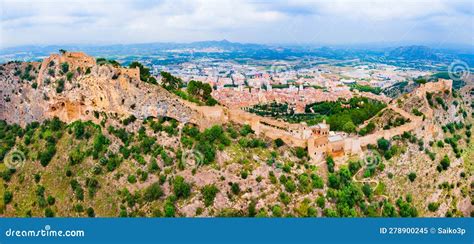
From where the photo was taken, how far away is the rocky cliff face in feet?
90.4

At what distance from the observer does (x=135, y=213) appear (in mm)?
23172

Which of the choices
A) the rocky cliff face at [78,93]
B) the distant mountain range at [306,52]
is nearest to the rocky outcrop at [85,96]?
the rocky cliff face at [78,93]

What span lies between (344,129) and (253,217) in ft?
36.5

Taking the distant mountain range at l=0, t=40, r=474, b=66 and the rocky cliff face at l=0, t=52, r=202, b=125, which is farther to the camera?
the distant mountain range at l=0, t=40, r=474, b=66

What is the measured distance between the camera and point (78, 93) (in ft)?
95.4

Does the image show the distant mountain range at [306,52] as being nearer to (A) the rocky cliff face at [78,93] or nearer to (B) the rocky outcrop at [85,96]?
(A) the rocky cliff face at [78,93]

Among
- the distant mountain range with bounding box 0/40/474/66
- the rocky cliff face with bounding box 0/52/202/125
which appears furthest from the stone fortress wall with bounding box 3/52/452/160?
the distant mountain range with bounding box 0/40/474/66

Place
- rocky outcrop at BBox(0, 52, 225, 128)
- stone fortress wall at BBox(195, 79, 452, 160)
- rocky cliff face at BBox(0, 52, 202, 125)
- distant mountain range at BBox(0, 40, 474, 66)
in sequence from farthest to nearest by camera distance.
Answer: distant mountain range at BBox(0, 40, 474, 66)
rocky cliff face at BBox(0, 52, 202, 125)
rocky outcrop at BBox(0, 52, 225, 128)
stone fortress wall at BBox(195, 79, 452, 160)

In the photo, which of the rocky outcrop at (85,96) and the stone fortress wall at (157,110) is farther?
the rocky outcrop at (85,96)

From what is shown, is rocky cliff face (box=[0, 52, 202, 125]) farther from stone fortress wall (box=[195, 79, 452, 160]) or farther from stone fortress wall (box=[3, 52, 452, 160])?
stone fortress wall (box=[195, 79, 452, 160])

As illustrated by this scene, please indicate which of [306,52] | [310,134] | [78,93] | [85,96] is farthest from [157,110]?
[306,52]

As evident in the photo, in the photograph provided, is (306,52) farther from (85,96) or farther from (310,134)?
(85,96)

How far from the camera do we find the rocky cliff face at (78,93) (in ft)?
90.4

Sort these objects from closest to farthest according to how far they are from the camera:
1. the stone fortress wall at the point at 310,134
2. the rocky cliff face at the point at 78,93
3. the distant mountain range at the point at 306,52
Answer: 1. the stone fortress wall at the point at 310,134
2. the rocky cliff face at the point at 78,93
3. the distant mountain range at the point at 306,52
